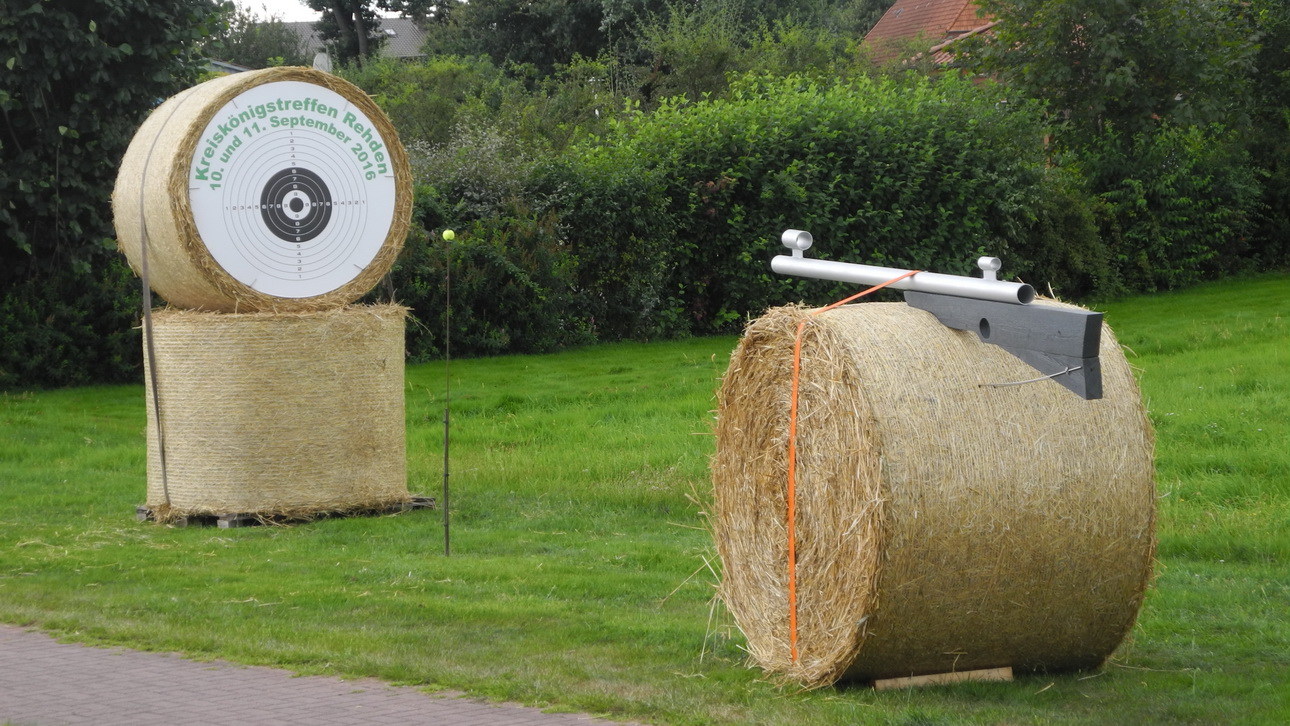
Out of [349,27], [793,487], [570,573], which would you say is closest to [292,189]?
[570,573]

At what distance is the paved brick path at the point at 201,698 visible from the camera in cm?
596

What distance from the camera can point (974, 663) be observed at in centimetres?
626

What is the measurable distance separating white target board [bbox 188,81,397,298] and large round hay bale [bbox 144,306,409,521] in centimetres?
44

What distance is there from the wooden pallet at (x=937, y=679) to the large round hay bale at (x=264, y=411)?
5853 millimetres

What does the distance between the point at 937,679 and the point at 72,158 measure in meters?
14.7

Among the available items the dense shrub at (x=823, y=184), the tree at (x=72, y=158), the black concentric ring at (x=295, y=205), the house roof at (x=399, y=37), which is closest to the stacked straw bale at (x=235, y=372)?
the black concentric ring at (x=295, y=205)

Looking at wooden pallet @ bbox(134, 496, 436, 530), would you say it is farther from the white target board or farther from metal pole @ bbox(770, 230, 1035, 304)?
metal pole @ bbox(770, 230, 1035, 304)

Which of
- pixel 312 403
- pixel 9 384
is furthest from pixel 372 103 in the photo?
pixel 9 384

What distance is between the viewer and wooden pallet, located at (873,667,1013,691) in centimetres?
626

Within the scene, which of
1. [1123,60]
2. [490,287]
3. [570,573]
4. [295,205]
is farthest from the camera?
[1123,60]

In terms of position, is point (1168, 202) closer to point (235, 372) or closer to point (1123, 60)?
point (1123, 60)

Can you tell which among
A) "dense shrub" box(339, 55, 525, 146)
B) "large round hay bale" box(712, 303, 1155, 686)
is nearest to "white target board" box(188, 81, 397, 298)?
"large round hay bale" box(712, 303, 1155, 686)

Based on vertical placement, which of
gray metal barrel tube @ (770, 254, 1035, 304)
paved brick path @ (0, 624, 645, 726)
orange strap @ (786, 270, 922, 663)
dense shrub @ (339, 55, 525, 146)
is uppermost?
dense shrub @ (339, 55, 525, 146)

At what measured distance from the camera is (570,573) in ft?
29.5
